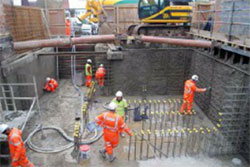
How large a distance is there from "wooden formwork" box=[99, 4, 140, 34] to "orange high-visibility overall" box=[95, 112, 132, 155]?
11.8 m

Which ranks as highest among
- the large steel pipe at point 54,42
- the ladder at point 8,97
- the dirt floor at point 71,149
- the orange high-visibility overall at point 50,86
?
the large steel pipe at point 54,42

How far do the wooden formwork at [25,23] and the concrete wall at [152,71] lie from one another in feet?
15.3

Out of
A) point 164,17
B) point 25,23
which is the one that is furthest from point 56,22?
point 164,17

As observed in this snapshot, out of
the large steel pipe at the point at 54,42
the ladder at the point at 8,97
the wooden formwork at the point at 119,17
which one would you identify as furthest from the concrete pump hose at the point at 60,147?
the wooden formwork at the point at 119,17

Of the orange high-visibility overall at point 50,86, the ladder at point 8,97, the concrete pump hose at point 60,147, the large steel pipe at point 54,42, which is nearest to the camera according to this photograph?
the concrete pump hose at point 60,147

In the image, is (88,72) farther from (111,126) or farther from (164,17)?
(111,126)

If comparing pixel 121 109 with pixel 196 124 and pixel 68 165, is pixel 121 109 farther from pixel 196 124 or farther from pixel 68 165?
pixel 196 124

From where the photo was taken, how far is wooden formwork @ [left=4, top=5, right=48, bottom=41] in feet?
29.6

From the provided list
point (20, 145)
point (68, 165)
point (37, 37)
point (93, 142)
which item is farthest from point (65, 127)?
point (37, 37)

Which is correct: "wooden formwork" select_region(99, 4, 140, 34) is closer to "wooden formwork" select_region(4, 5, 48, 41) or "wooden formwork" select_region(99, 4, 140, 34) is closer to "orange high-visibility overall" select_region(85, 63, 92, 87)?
"wooden formwork" select_region(4, 5, 48, 41)

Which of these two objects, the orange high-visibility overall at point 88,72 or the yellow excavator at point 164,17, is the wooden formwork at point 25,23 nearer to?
the orange high-visibility overall at point 88,72

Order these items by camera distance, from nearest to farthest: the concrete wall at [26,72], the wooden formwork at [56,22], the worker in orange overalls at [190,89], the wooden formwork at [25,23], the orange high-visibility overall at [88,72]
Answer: the concrete wall at [26,72] → the worker in orange overalls at [190,89] → the wooden formwork at [25,23] → the orange high-visibility overall at [88,72] → the wooden formwork at [56,22]

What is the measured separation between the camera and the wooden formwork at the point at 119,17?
16.7 meters

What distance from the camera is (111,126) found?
5.72 metres
